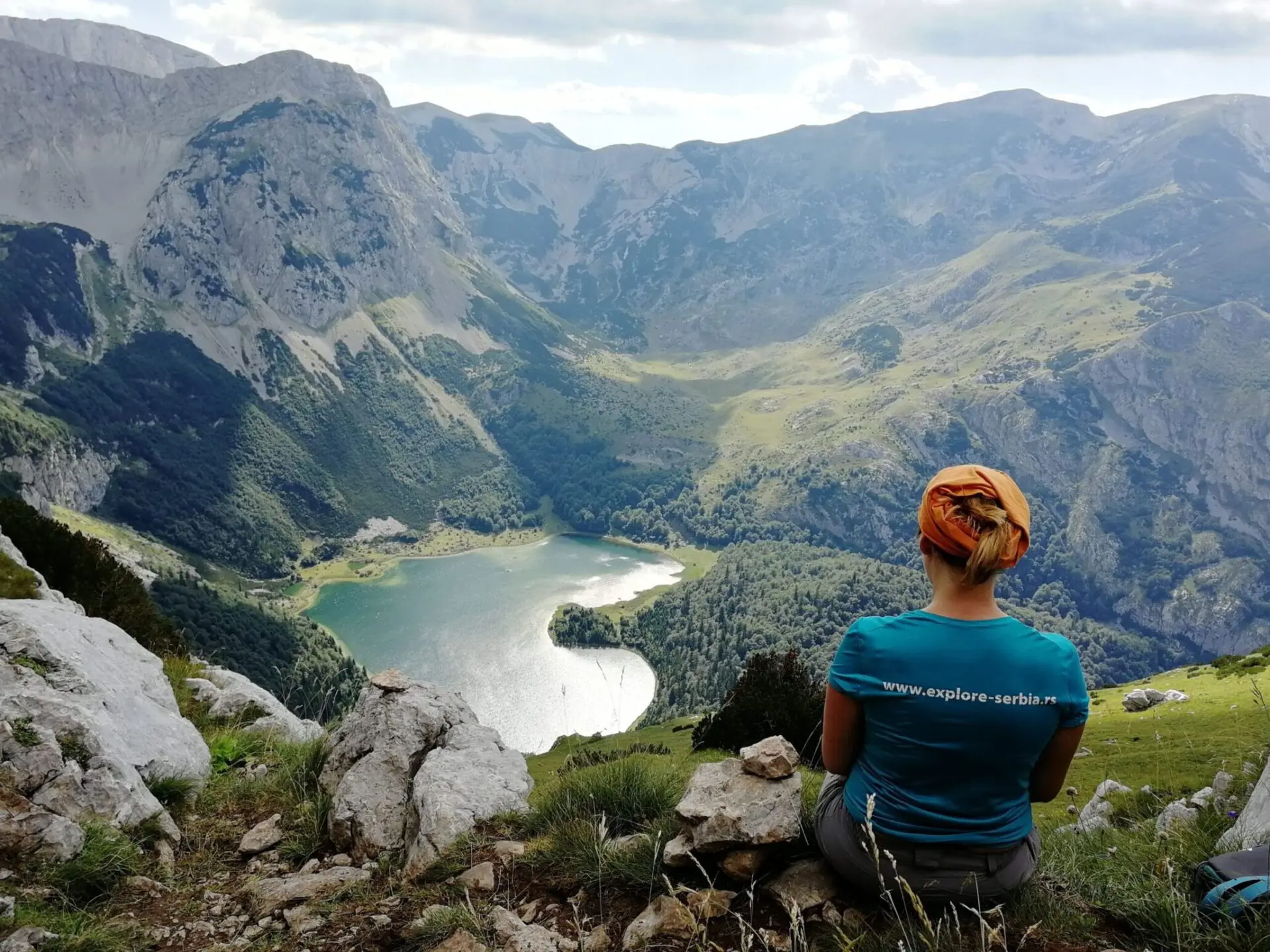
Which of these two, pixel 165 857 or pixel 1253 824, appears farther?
pixel 165 857

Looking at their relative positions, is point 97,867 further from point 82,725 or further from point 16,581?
point 16,581

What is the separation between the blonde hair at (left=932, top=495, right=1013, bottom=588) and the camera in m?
4.81

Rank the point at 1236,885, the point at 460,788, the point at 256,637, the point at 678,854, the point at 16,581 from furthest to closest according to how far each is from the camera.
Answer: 1. the point at 256,637
2. the point at 16,581
3. the point at 460,788
4. the point at 678,854
5. the point at 1236,885

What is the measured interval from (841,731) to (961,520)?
67.9 inches

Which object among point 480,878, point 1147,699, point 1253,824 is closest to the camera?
point 1253,824

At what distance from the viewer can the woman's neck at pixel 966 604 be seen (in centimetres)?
501

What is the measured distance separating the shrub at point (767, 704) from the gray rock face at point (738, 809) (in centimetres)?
1498

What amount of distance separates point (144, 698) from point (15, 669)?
180 cm

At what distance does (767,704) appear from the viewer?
24359 millimetres

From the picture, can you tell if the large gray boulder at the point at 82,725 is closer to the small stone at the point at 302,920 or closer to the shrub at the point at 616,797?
the small stone at the point at 302,920

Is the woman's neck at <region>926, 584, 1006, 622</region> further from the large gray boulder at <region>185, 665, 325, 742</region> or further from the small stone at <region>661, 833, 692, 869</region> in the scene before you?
the large gray boulder at <region>185, 665, 325, 742</region>

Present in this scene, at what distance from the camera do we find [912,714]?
16.5 ft

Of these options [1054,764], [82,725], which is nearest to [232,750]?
[82,725]

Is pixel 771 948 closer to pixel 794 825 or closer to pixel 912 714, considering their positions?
pixel 794 825
